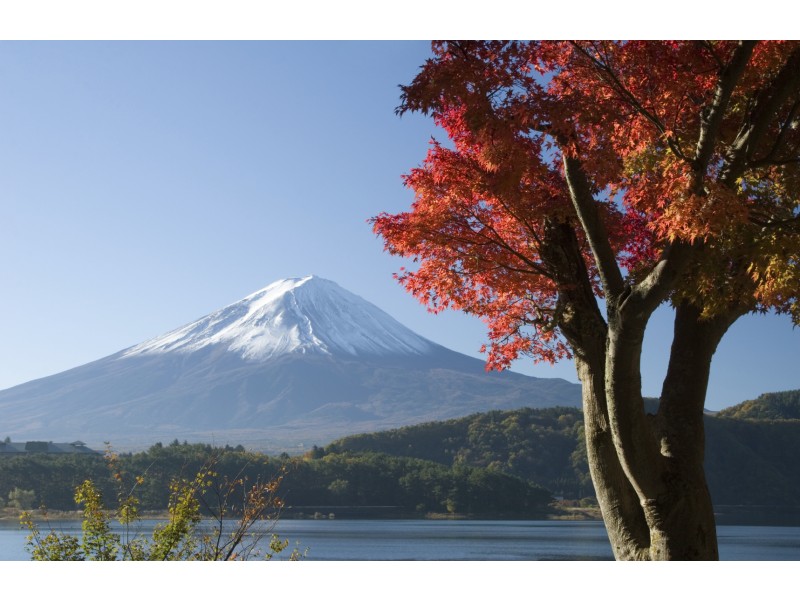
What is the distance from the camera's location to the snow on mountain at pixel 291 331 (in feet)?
331

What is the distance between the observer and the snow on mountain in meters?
101

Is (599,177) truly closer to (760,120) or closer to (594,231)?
(594,231)

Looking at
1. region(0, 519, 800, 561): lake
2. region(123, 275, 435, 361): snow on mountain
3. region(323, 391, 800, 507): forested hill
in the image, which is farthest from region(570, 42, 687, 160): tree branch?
region(123, 275, 435, 361): snow on mountain

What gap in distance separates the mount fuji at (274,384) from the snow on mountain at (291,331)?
120 millimetres

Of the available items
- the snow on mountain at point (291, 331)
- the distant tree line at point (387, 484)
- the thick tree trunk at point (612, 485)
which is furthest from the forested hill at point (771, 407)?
the snow on mountain at point (291, 331)

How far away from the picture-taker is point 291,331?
103188 millimetres

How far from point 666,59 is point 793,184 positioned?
1132mm

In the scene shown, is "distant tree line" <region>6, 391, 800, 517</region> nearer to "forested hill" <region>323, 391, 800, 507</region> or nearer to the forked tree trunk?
"forested hill" <region>323, 391, 800, 507</region>

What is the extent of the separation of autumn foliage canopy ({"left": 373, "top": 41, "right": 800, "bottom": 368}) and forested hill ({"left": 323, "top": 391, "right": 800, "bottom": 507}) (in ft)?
75.8

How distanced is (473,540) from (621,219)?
89.5 ft

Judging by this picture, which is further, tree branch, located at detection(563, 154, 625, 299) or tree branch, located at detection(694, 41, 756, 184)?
tree branch, located at detection(563, 154, 625, 299)

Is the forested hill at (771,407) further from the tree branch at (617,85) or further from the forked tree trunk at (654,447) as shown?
the tree branch at (617,85)

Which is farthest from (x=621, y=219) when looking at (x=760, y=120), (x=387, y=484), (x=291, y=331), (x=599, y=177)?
(x=291, y=331)
